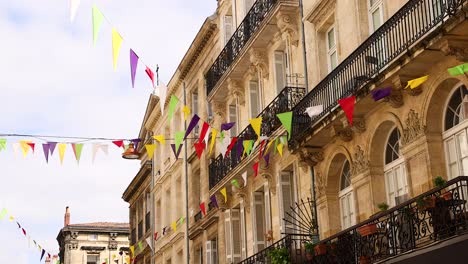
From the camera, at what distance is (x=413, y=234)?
12945mm

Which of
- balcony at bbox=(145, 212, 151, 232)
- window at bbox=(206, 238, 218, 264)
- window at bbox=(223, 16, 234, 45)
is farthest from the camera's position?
balcony at bbox=(145, 212, 151, 232)

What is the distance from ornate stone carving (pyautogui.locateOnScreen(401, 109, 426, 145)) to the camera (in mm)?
14211

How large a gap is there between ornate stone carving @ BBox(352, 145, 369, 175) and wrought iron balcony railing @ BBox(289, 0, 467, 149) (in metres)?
0.97

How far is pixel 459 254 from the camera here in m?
11.8

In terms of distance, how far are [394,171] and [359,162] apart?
3.14 ft

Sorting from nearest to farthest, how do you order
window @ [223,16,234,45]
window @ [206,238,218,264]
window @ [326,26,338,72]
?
window @ [326,26,338,72]
window @ [206,238,218,264]
window @ [223,16,234,45]

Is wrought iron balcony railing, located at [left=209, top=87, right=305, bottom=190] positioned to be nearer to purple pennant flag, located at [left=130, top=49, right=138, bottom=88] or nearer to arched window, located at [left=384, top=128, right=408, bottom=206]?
arched window, located at [left=384, top=128, right=408, bottom=206]

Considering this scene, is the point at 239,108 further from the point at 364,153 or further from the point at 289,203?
the point at 364,153

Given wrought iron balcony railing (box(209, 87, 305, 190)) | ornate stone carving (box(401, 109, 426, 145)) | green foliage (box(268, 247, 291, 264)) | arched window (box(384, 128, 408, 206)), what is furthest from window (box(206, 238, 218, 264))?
ornate stone carving (box(401, 109, 426, 145))

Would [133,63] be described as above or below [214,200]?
above

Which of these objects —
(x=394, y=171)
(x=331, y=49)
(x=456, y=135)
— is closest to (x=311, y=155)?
(x=331, y=49)

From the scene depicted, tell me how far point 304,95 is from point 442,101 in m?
5.29

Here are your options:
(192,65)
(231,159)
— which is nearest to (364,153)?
(231,159)

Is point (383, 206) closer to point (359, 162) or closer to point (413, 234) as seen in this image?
point (359, 162)
